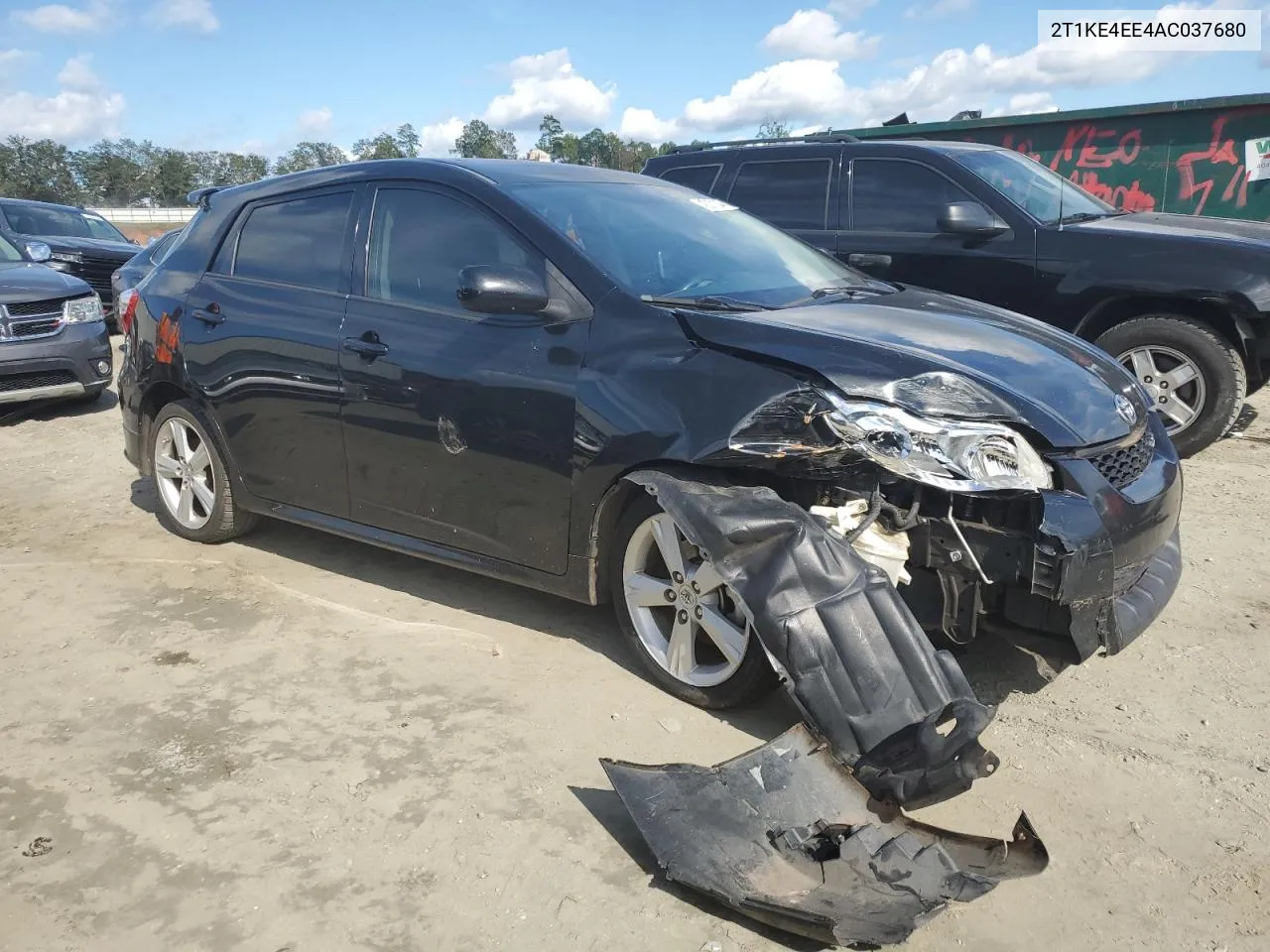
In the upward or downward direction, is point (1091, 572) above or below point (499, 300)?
below

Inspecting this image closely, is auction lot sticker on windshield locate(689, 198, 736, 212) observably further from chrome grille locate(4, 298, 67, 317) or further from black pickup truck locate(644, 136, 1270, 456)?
chrome grille locate(4, 298, 67, 317)

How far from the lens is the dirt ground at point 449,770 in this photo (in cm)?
252

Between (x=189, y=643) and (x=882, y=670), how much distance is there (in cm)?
277

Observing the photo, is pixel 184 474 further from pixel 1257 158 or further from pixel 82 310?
pixel 1257 158

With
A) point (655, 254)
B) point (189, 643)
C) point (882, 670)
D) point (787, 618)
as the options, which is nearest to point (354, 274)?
point (655, 254)

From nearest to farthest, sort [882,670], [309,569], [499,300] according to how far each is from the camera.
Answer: [882,670], [499,300], [309,569]

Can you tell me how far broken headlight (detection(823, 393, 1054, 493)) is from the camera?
3064 millimetres

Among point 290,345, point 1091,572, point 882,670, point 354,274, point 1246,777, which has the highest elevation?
point 354,274

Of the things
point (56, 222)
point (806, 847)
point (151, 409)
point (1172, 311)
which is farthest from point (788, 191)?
point (56, 222)

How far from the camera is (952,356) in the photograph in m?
3.38

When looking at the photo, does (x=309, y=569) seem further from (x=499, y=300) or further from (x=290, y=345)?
(x=499, y=300)

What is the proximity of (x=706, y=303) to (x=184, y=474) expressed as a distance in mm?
3074

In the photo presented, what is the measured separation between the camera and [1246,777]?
3.11m

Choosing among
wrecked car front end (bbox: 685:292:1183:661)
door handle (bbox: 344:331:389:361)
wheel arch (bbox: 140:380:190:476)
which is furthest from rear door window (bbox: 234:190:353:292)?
wrecked car front end (bbox: 685:292:1183:661)
